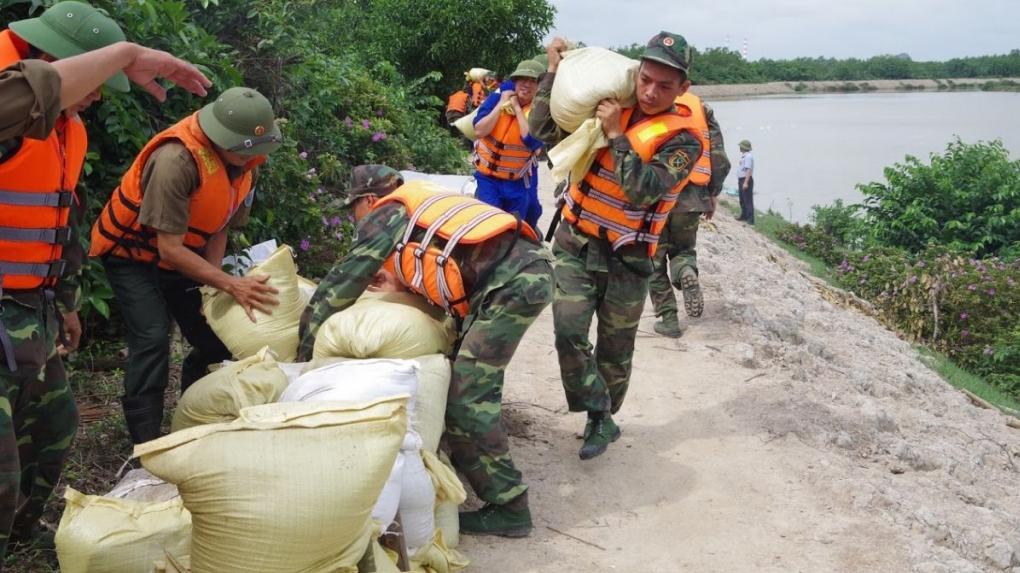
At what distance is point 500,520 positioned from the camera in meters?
4.06

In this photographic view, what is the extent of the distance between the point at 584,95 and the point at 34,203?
7.80ft

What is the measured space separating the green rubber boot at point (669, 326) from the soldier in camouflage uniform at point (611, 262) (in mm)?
2294

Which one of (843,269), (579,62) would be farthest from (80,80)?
(843,269)

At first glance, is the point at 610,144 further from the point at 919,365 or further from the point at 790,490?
the point at 919,365

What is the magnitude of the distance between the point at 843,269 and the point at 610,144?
10403 mm

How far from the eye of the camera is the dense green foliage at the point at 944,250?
1136 cm

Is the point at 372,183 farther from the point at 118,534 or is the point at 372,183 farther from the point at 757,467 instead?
the point at 757,467

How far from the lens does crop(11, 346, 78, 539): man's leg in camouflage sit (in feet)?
11.1

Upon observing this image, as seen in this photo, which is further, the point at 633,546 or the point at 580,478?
the point at 580,478

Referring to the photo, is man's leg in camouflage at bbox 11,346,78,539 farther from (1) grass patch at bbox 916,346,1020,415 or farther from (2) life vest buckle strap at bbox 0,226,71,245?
(1) grass patch at bbox 916,346,1020,415

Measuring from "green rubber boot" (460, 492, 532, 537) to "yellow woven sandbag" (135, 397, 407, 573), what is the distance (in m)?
1.20

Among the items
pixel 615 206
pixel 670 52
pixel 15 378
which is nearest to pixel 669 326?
pixel 615 206

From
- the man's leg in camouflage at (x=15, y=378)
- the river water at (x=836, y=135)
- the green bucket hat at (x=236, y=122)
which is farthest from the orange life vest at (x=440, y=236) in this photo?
the river water at (x=836, y=135)

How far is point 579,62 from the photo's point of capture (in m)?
4.65
